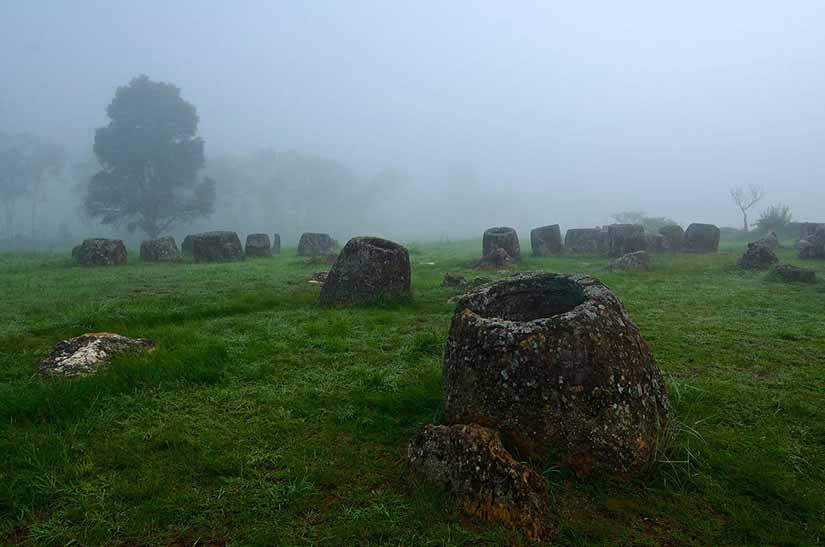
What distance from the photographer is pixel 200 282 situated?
1355cm

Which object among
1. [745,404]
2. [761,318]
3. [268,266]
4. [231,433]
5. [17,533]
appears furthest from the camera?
[268,266]

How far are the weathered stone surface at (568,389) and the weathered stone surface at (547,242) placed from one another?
62.8 ft

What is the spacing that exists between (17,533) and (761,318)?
10032 mm

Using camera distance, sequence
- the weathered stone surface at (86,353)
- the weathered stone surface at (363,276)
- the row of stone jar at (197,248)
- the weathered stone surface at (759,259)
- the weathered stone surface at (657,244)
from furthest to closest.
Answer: the weathered stone surface at (657,244) → the row of stone jar at (197,248) → the weathered stone surface at (759,259) → the weathered stone surface at (363,276) → the weathered stone surface at (86,353)

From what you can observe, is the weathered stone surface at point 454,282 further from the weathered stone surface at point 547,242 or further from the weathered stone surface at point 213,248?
the weathered stone surface at point 213,248

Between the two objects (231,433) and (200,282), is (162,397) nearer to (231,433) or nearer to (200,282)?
(231,433)

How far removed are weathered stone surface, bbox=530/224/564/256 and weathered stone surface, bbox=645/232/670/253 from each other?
3893 millimetres

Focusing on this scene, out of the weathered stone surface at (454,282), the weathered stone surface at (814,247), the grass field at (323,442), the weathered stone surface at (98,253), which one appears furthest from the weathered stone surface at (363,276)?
the weathered stone surface at (814,247)

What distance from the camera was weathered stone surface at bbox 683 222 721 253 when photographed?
22.7 m

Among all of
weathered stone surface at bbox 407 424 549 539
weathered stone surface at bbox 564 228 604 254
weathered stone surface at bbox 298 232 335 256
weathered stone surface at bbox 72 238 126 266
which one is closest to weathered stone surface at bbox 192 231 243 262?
weathered stone surface at bbox 72 238 126 266

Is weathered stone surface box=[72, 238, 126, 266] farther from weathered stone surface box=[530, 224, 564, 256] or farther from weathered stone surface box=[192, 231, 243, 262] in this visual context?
weathered stone surface box=[530, 224, 564, 256]

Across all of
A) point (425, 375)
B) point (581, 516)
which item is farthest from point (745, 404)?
point (425, 375)

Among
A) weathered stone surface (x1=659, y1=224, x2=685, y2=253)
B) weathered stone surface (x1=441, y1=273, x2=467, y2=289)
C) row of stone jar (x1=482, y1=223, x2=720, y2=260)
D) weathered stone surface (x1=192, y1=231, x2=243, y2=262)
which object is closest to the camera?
weathered stone surface (x1=441, y1=273, x2=467, y2=289)

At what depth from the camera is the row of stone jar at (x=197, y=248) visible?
1823 centimetres
